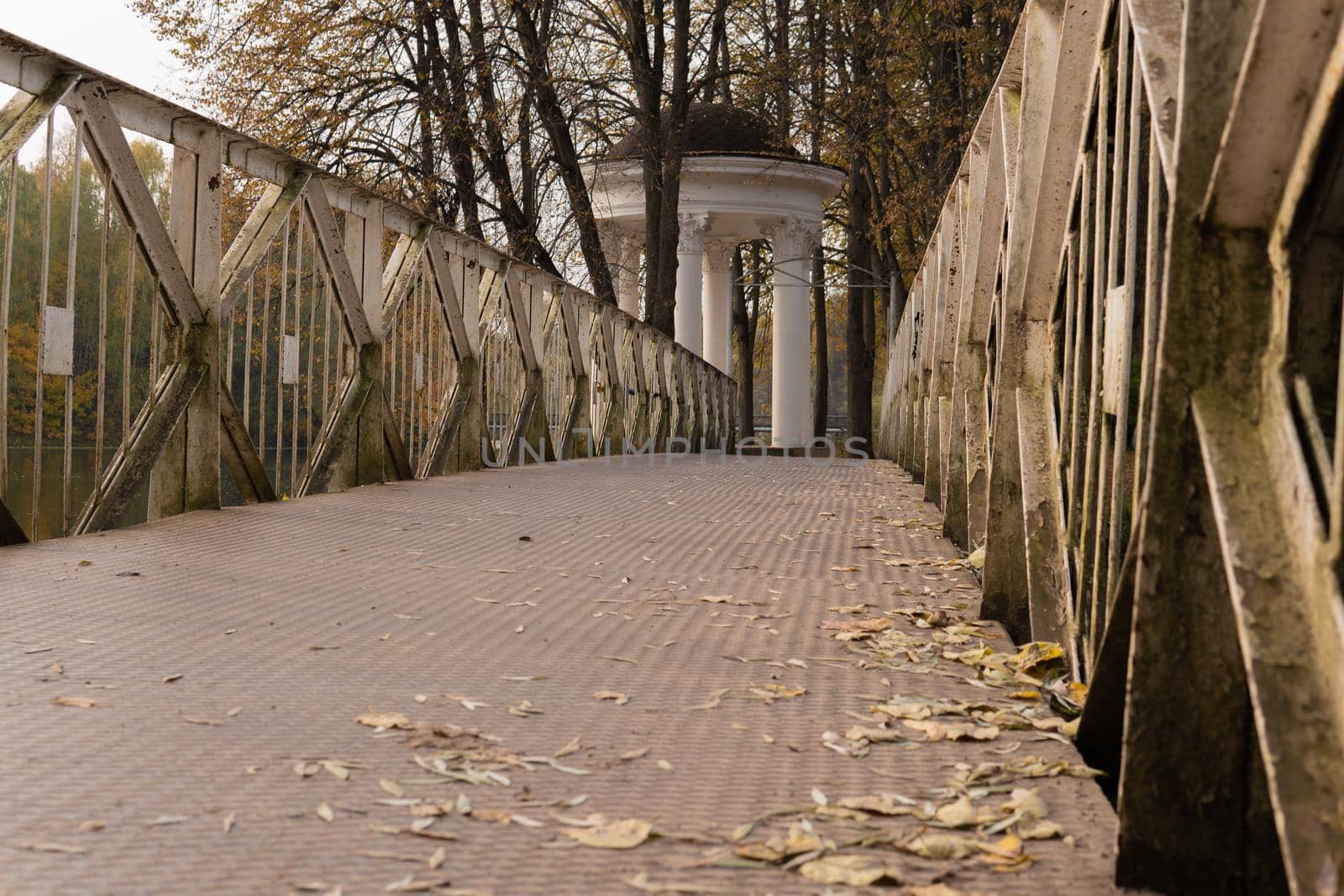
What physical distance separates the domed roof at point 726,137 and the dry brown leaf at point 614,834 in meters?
25.4

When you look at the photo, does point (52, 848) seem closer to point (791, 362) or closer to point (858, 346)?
point (858, 346)

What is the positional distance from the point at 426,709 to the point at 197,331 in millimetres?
3302

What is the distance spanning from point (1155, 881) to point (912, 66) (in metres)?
23.9

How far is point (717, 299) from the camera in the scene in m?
33.5

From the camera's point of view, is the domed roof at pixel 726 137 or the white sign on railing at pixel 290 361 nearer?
the white sign on railing at pixel 290 361

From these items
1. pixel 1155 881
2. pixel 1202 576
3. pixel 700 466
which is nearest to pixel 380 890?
pixel 1155 881

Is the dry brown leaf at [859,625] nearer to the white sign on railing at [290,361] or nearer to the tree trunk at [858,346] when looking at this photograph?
the white sign on railing at [290,361]

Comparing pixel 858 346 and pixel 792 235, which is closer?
pixel 858 346

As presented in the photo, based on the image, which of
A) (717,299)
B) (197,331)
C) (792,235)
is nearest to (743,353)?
(717,299)

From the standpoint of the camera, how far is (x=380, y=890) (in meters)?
1.53

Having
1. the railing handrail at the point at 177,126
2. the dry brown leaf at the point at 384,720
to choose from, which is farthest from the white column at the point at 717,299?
the dry brown leaf at the point at 384,720

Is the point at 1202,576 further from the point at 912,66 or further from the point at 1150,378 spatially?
the point at 912,66

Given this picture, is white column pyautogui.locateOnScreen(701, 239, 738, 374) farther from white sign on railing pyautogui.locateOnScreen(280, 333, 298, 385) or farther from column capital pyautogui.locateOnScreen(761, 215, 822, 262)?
white sign on railing pyautogui.locateOnScreen(280, 333, 298, 385)

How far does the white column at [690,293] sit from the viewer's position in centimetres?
2822
